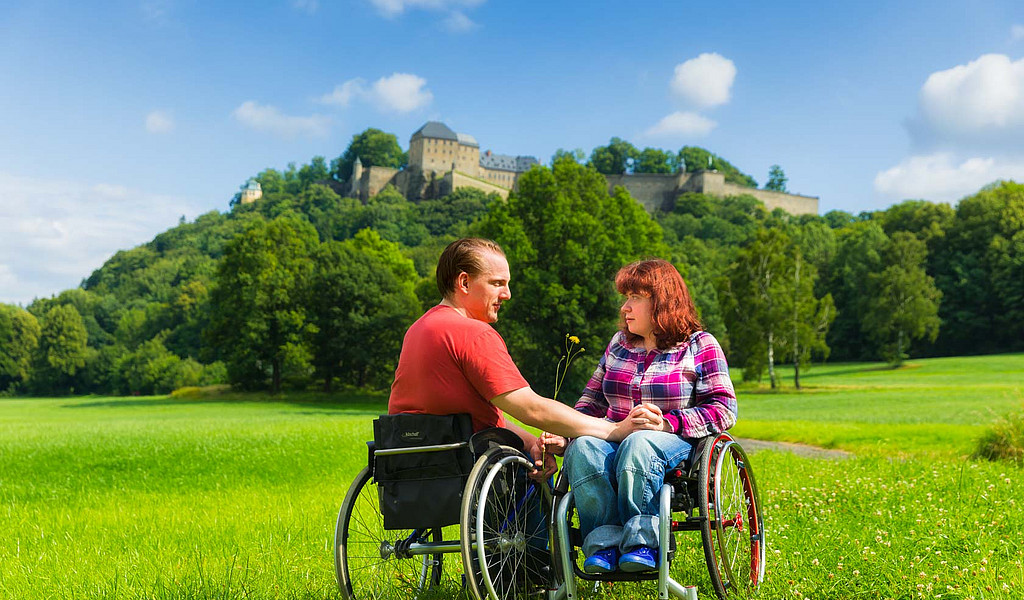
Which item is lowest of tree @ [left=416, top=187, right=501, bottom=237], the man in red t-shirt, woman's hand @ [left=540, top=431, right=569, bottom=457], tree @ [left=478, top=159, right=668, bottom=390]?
woman's hand @ [left=540, top=431, right=569, bottom=457]

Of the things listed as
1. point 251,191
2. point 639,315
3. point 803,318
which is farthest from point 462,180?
point 639,315

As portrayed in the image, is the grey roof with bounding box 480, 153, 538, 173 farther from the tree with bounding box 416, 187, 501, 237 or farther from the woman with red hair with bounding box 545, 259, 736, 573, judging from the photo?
the woman with red hair with bounding box 545, 259, 736, 573

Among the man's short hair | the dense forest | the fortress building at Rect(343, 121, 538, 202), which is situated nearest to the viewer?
the man's short hair

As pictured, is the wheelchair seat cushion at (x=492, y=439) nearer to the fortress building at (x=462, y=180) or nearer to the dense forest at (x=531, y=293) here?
the dense forest at (x=531, y=293)

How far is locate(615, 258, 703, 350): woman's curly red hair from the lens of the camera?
405 centimetres

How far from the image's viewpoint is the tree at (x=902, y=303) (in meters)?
52.5

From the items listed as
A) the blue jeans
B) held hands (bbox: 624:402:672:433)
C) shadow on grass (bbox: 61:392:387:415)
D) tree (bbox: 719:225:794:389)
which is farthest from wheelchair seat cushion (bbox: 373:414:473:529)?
tree (bbox: 719:225:794:389)

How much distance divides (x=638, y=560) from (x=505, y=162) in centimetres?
13865

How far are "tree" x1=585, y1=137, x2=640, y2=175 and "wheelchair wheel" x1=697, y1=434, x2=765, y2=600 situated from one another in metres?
133

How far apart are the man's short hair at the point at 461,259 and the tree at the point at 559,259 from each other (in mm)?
23869

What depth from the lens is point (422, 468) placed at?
3434 mm

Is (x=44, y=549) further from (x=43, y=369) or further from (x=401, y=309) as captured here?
(x=43, y=369)

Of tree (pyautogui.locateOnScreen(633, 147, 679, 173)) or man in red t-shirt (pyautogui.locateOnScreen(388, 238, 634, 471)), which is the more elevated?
tree (pyautogui.locateOnScreen(633, 147, 679, 173))

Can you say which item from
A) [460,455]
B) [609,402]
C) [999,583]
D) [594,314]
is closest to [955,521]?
[999,583]
